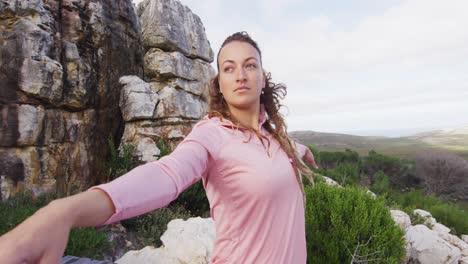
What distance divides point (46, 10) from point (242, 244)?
7.62 m

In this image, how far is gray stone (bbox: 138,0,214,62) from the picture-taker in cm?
1038

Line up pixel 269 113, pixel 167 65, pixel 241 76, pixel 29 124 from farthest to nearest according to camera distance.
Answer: pixel 167 65
pixel 29 124
pixel 269 113
pixel 241 76

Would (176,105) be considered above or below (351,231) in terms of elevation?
above

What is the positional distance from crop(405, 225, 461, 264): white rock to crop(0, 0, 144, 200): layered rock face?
7198 millimetres

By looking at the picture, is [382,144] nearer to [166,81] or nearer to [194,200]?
[166,81]

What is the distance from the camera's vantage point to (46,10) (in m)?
6.77

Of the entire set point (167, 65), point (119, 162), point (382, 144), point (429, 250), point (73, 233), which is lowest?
point (382, 144)

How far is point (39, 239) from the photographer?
1.93 feet

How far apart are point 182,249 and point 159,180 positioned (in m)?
3.64

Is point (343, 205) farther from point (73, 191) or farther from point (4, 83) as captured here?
point (4, 83)

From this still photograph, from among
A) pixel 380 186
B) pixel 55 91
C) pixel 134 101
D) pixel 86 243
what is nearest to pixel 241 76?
pixel 86 243

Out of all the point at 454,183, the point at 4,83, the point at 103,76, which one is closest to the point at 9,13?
the point at 4,83

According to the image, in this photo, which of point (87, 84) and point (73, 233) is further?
point (87, 84)

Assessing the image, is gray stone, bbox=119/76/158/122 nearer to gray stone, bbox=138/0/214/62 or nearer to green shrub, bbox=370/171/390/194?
gray stone, bbox=138/0/214/62
